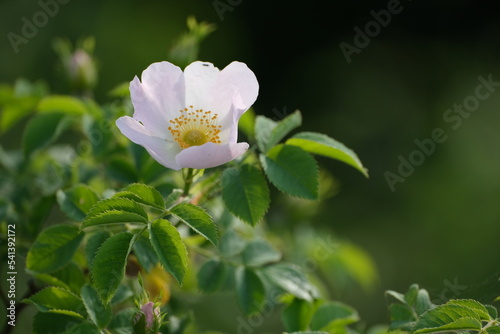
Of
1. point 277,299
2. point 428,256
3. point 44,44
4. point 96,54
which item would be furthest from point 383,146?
point 277,299

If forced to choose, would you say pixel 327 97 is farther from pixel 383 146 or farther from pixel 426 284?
pixel 426 284

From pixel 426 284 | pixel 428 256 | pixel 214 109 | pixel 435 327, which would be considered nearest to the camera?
pixel 435 327

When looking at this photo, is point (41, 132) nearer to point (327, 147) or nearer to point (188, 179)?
point (188, 179)
